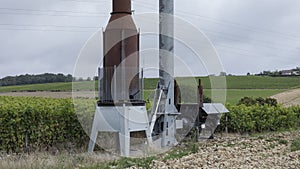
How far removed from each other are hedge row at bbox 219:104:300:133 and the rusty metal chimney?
7.57 meters

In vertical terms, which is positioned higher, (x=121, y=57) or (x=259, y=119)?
(x=121, y=57)

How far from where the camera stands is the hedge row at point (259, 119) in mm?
17594

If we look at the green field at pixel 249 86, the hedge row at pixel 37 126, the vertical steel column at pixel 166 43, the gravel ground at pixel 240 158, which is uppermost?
the vertical steel column at pixel 166 43

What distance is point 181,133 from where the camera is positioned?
45.9 feet

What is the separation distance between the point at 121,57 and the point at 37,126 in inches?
119

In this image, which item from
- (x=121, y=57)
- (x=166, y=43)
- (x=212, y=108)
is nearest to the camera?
(x=121, y=57)

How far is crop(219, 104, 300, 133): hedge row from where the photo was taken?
17.6 metres

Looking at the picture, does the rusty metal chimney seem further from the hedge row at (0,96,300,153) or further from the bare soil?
the bare soil

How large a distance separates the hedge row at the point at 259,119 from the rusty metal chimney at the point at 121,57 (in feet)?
24.8

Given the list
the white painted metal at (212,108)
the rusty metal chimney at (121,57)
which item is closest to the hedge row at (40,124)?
the rusty metal chimney at (121,57)

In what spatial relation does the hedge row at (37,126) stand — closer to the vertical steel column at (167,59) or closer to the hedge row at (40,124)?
the hedge row at (40,124)

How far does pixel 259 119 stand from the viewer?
18.7 m

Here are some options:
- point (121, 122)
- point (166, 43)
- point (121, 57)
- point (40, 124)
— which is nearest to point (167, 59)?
point (166, 43)

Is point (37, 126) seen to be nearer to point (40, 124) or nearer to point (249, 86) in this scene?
point (40, 124)
